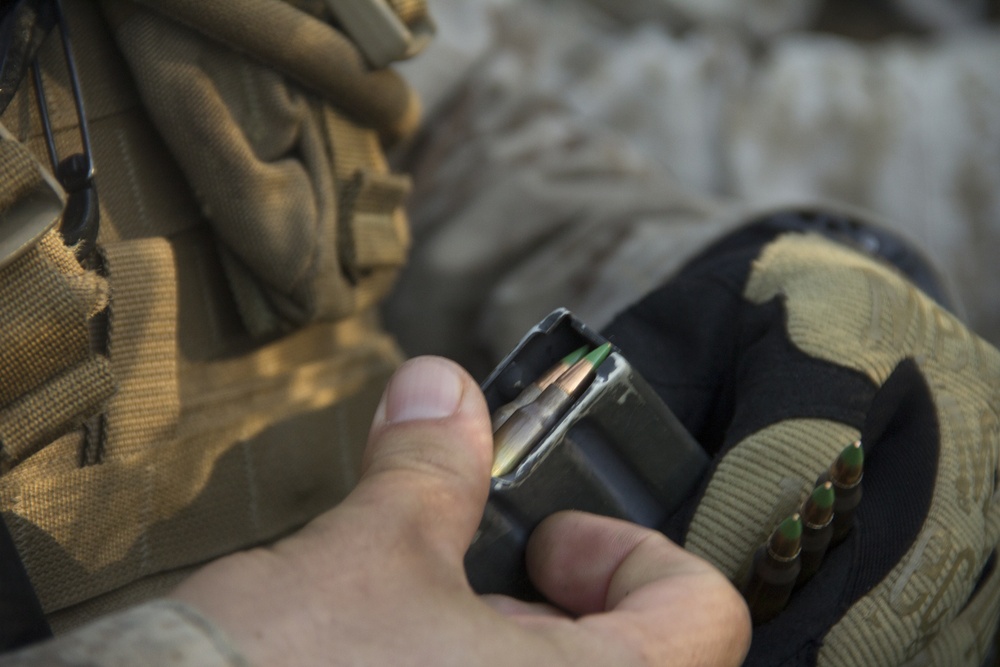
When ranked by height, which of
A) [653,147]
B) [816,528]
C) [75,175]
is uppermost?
[75,175]

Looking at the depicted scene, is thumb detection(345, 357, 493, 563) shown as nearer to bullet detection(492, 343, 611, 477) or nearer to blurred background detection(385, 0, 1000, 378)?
bullet detection(492, 343, 611, 477)

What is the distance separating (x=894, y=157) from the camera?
1.26 metres

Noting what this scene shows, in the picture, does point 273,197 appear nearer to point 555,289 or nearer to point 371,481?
point 371,481

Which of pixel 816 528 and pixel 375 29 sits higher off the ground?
pixel 375 29

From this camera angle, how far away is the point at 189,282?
65cm

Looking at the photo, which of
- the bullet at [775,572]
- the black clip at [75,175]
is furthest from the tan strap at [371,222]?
the bullet at [775,572]

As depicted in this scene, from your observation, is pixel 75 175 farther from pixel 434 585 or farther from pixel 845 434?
pixel 845 434

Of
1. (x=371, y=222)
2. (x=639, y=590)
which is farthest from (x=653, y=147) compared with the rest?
(x=639, y=590)

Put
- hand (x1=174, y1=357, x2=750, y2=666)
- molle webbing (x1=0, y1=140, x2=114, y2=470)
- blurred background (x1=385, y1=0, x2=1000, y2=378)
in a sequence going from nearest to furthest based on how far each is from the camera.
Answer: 1. hand (x1=174, y1=357, x2=750, y2=666)
2. molle webbing (x1=0, y1=140, x2=114, y2=470)
3. blurred background (x1=385, y1=0, x2=1000, y2=378)

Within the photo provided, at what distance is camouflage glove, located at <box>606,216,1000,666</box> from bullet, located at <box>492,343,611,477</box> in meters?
0.11

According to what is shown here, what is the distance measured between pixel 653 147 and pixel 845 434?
0.83m

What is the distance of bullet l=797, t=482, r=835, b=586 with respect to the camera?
492mm

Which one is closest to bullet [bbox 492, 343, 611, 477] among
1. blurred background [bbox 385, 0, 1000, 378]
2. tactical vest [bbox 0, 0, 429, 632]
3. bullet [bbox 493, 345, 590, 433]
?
bullet [bbox 493, 345, 590, 433]

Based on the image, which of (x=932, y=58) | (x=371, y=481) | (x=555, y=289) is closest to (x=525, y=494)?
(x=371, y=481)
